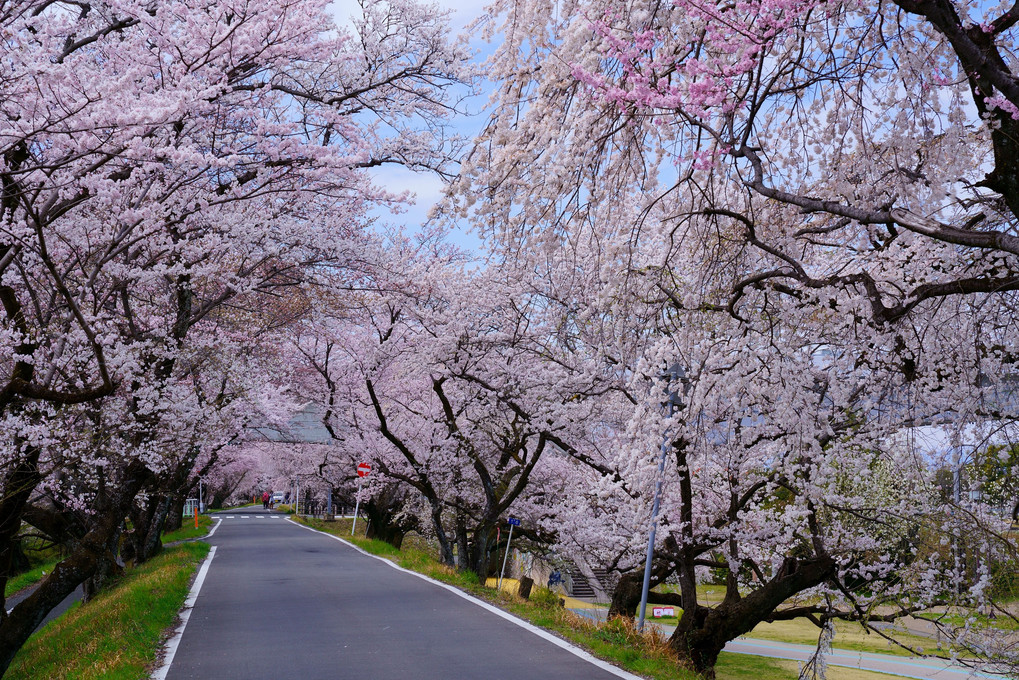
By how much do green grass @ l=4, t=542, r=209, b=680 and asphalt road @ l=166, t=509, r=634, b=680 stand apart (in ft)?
1.17

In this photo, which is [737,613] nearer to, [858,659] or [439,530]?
[439,530]

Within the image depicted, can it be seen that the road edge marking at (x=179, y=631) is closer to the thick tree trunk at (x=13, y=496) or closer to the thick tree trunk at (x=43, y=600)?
the thick tree trunk at (x=43, y=600)

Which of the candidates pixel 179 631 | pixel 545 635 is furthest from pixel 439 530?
pixel 545 635

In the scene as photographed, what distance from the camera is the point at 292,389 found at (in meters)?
Result: 30.5

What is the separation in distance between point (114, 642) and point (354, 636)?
8.58 ft

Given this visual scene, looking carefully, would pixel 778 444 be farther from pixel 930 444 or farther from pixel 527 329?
pixel 527 329

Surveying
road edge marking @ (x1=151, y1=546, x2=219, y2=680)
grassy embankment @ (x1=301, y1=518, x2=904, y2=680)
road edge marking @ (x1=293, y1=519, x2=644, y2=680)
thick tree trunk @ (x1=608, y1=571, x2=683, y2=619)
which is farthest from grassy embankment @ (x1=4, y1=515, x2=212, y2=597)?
thick tree trunk @ (x1=608, y1=571, x2=683, y2=619)

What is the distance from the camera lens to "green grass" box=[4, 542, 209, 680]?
7721 mm

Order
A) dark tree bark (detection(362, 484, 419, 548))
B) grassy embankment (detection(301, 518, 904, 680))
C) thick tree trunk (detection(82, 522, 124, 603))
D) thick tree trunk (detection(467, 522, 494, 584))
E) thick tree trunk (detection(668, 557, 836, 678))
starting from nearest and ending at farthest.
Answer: grassy embankment (detection(301, 518, 904, 680))
thick tree trunk (detection(668, 557, 836, 678))
thick tree trunk (detection(82, 522, 124, 603))
thick tree trunk (detection(467, 522, 494, 584))
dark tree bark (detection(362, 484, 419, 548))

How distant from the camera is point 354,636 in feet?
31.5

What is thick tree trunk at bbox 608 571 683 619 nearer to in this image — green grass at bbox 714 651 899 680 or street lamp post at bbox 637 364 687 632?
green grass at bbox 714 651 899 680

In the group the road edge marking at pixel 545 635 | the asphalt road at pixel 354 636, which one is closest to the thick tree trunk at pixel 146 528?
the asphalt road at pixel 354 636

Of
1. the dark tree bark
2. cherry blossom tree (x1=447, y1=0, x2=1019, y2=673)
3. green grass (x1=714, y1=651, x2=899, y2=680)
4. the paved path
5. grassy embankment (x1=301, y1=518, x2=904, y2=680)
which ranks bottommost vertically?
green grass (x1=714, y1=651, x2=899, y2=680)

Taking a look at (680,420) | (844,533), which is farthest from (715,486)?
(680,420)
